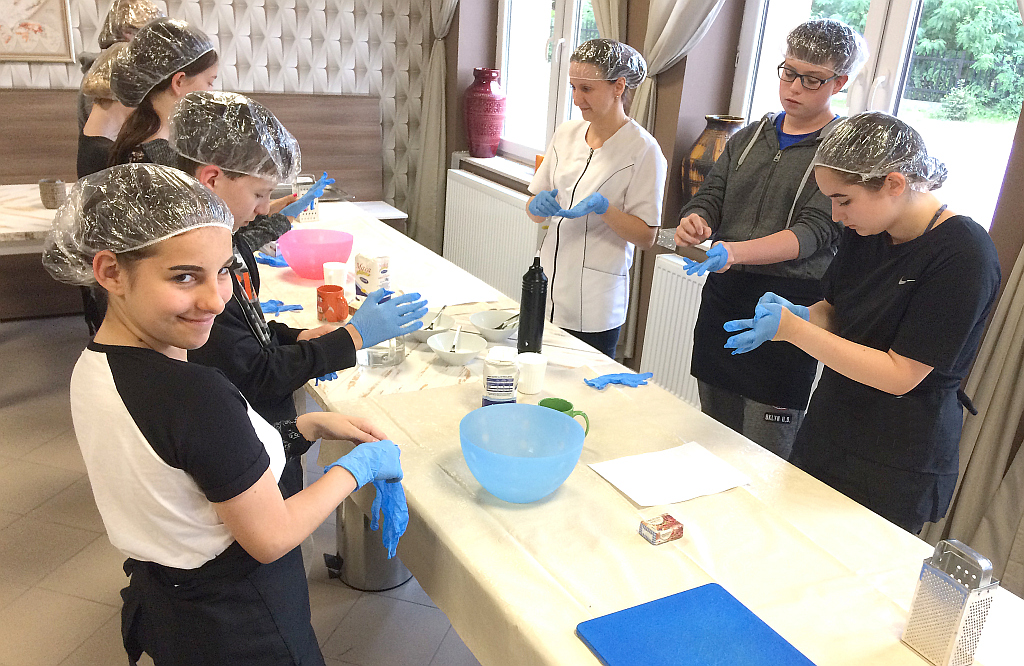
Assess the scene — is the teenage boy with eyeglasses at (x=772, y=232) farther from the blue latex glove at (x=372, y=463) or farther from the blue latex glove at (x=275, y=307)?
the blue latex glove at (x=275, y=307)

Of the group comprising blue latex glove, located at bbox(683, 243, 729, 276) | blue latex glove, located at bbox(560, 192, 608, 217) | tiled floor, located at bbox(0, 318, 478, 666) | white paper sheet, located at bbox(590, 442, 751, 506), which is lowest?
tiled floor, located at bbox(0, 318, 478, 666)

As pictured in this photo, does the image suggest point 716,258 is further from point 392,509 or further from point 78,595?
point 78,595

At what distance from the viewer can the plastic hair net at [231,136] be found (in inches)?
61.1

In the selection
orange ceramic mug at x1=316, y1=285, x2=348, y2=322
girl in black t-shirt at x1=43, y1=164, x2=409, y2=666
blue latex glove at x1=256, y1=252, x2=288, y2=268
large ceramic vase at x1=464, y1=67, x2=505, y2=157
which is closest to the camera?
girl in black t-shirt at x1=43, y1=164, x2=409, y2=666

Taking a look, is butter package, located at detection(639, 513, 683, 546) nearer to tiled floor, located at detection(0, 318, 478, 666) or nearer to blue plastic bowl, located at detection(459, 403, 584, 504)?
blue plastic bowl, located at detection(459, 403, 584, 504)

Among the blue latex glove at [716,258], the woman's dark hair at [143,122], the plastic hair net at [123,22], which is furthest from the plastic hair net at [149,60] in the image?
the blue latex glove at [716,258]

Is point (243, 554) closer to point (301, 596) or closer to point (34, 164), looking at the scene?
point (301, 596)

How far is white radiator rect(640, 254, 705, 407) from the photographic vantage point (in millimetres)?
3090

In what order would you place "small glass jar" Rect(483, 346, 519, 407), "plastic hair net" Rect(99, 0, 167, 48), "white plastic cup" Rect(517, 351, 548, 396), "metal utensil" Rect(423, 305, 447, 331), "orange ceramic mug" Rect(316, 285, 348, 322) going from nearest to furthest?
"small glass jar" Rect(483, 346, 519, 407) < "white plastic cup" Rect(517, 351, 548, 396) < "metal utensil" Rect(423, 305, 447, 331) < "orange ceramic mug" Rect(316, 285, 348, 322) < "plastic hair net" Rect(99, 0, 167, 48)

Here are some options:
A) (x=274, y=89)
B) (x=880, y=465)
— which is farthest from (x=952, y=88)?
(x=274, y=89)

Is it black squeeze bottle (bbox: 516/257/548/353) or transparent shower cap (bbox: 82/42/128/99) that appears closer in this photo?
black squeeze bottle (bbox: 516/257/548/353)

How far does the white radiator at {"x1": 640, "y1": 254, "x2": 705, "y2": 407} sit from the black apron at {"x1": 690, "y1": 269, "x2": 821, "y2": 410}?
2.52 ft

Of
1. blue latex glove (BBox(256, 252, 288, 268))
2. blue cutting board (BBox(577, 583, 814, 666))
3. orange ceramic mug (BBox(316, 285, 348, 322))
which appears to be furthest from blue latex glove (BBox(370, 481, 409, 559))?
blue latex glove (BBox(256, 252, 288, 268))

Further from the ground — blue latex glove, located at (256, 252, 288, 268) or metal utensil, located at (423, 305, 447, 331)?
metal utensil, located at (423, 305, 447, 331)
